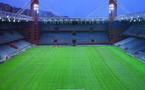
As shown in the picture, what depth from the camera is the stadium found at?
32.0 m

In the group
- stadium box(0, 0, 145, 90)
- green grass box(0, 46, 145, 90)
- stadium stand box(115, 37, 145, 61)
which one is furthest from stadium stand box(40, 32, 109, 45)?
green grass box(0, 46, 145, 90)

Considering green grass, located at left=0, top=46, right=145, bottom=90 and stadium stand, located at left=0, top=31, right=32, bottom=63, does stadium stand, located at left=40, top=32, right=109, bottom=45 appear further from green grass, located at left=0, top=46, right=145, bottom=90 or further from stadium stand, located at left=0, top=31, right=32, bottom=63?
green grass, located at left=0, top=46, right=145, bottom=90

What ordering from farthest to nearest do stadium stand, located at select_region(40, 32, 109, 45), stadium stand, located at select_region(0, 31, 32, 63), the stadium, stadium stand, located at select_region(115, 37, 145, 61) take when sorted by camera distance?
stadium stand, located at select_region(40, 32, 109, 45)
stadium stand, located at select_region(115, 37, 145, 61)
stadium stand, located at select_region(0, 31, 32, 63)
the stadium

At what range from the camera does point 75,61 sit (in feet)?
157

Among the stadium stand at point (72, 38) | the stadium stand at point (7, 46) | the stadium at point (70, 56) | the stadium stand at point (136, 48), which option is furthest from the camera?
the stadium stand at point (72, 38)

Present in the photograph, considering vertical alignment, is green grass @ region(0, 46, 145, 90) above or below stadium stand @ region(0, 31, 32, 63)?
below

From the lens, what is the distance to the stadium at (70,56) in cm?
3203

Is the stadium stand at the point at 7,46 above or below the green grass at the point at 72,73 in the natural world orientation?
above

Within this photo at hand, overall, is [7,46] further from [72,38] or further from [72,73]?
[72,38]

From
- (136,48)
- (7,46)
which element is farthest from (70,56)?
(136,48)

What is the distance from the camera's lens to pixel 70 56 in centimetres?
5400

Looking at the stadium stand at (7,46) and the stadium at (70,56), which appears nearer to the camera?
the stadium at (70,56)

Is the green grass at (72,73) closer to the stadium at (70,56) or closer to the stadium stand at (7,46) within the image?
the stadium at (70,56)

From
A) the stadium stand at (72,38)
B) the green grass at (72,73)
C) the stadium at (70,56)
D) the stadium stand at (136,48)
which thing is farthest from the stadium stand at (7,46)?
the stadium stand at (136,48)
